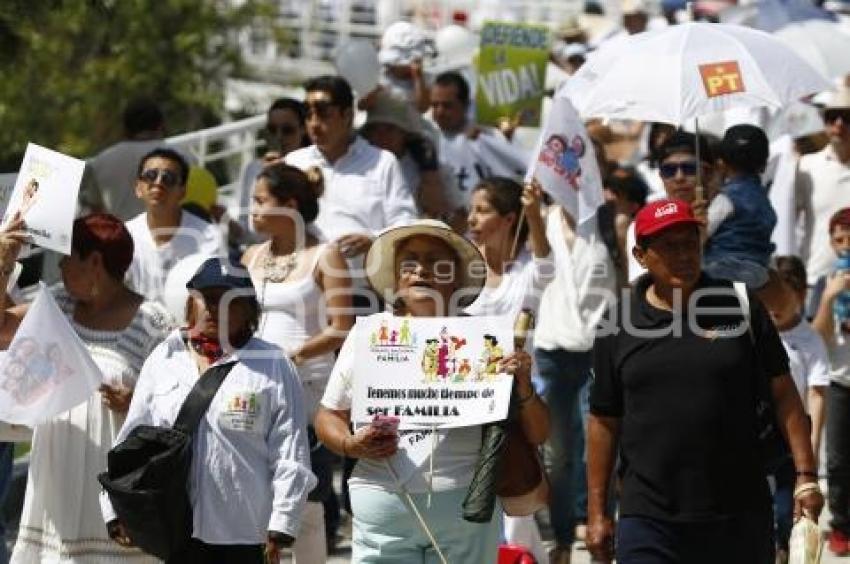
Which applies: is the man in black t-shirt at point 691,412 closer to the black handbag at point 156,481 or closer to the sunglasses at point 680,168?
the black handbag at point 156,481

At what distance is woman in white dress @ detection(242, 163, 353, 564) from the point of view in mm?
10031

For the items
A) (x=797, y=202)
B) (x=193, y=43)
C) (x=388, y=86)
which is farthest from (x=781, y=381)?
(x=193, y=43)

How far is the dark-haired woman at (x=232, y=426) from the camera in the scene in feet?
26.9

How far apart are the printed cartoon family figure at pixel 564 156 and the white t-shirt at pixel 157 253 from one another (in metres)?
1.69

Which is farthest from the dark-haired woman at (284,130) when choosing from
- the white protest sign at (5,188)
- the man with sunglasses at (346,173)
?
the white protest sign at (5,188)

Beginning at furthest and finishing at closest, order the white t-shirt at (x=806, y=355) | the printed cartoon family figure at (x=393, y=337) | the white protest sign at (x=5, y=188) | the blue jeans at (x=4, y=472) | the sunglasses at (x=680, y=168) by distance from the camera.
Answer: the white t-shirt at (x=806, y=355) → the sunglasses at (x=680, y=168) → the blue jeans at (x=4, y=472) → the white protest sign at (x=5, y=188) → the printed cartoon family figure at (x=393, y=337)

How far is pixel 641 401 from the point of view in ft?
25.9

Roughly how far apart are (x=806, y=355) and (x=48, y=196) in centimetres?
423

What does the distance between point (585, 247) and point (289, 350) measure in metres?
1.94

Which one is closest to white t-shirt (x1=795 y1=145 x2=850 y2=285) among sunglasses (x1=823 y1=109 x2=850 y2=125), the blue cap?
sunglasses (x1=823 y1=109 x2=850 y2=125)

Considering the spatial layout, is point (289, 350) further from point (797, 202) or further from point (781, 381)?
point (797, 202)

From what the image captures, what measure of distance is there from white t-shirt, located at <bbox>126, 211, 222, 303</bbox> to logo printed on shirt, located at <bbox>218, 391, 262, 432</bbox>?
2.77 m

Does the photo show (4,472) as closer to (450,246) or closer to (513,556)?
(513,556)

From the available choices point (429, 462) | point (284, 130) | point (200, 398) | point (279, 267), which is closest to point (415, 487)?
point (429, 462)
